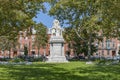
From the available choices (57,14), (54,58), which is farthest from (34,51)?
(54,58)

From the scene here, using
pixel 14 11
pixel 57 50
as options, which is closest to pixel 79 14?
pixel 57 50

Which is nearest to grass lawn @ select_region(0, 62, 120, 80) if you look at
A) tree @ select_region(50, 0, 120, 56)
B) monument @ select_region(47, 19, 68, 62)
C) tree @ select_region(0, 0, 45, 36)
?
tree @ select_region(0, 0, 45, 36)

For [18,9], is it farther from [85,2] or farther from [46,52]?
[46,52]

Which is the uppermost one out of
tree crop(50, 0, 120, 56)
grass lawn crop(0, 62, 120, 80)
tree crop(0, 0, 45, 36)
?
tree crop(50, 0, 120, 56)

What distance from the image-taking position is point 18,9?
89.8 feet

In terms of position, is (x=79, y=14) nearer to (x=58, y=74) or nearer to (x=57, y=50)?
(x=57, y=50)

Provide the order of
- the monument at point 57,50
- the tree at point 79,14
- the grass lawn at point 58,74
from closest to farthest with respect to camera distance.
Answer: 1. the grass lawn at point 58,74
2. the tree at point 79,14
3. the monument at point 57,50

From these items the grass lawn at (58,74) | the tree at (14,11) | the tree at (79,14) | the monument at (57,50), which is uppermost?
the tree at (79,14)

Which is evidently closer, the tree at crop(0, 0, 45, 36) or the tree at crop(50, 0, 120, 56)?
the tree at crop(0, 0, 45, 36)

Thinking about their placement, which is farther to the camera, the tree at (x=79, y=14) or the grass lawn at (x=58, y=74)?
the tree at (x=79, y=14)

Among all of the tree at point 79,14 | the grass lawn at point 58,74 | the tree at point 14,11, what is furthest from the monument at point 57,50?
the grass lawn at point 58,74

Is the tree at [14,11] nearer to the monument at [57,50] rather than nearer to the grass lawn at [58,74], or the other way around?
the grass lawn at [58,74]

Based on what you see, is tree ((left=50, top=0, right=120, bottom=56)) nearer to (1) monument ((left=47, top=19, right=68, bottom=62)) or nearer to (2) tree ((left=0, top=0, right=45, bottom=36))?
(1) monument ((left=47, top=19, right=68, bottom=62))

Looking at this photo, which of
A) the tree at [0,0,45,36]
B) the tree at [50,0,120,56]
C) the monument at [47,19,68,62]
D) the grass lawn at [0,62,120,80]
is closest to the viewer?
the grass lawn at [0,62,120,80]
